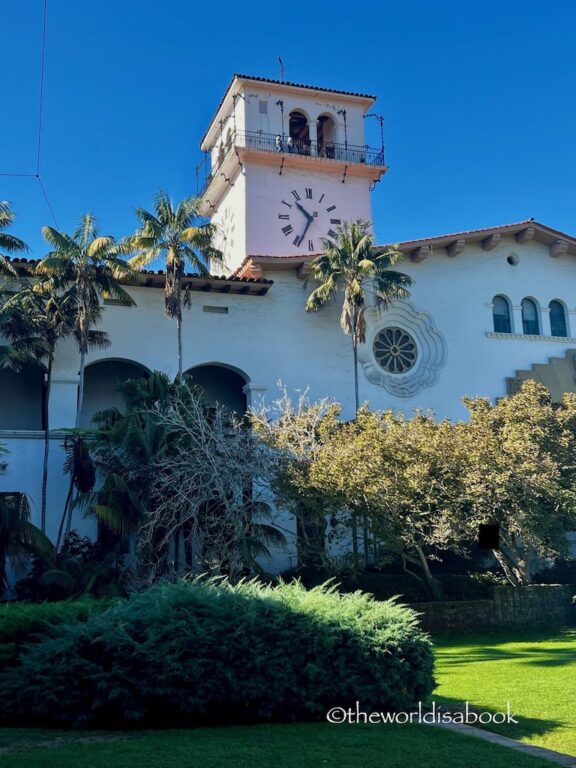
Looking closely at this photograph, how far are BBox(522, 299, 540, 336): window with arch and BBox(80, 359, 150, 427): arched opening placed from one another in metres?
16.8

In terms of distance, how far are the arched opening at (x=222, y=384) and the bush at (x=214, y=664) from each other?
22.3 meters

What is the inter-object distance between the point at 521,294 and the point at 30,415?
2151 cm

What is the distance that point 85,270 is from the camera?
27953mm

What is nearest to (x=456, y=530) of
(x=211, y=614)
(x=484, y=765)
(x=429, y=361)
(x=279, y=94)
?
(x=429, y=361)

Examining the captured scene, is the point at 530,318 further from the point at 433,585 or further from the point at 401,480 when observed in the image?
the point at 401,480

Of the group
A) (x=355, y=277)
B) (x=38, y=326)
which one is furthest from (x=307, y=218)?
(x=38, y=326)

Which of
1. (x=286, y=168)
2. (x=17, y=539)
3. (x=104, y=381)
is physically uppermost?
(x=286, y=168)

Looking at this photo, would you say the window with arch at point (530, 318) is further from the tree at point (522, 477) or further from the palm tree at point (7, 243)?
the palm tree at point (7, 243)

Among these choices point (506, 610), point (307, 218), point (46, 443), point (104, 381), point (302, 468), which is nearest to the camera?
point (506, 610)

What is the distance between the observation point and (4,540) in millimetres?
23344

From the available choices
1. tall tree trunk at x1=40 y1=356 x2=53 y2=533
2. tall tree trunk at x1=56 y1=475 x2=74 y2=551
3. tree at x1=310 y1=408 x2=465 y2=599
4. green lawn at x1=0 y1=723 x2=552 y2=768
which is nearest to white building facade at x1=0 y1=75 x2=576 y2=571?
tall tree trunk at x1=40 y1=356 x2=53 y2=533

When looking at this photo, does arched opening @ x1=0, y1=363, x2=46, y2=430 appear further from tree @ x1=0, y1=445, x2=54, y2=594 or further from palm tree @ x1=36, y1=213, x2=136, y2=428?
tree @ x1=0, y1=445, x2=54, y2=594

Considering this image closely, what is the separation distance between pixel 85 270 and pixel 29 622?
59.7 feet

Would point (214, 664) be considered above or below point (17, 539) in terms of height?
below
